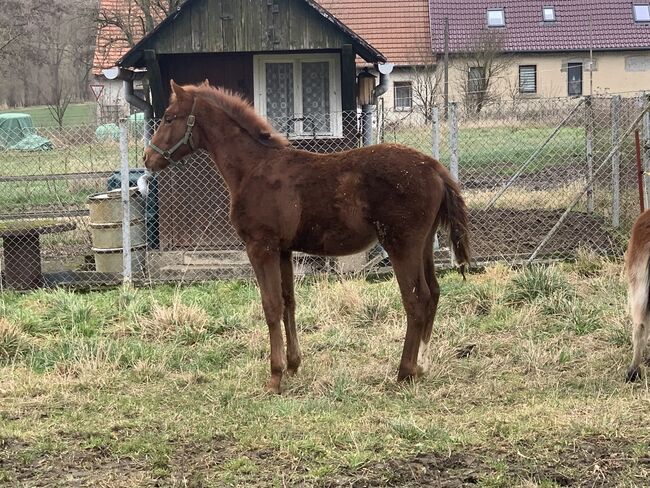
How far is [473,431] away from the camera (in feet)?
14.6

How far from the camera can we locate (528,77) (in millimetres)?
34500

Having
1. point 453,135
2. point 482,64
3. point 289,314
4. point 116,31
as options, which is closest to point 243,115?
point 289,314

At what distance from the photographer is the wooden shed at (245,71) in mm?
10258

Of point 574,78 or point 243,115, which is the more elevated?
point 574,78

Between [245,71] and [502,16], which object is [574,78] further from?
[245,71]

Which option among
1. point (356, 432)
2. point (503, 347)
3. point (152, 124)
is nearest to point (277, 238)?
point (356, 432)

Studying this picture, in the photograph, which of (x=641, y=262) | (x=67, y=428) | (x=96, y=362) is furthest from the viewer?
(x=96, y=362)

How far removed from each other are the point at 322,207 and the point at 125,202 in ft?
13.3

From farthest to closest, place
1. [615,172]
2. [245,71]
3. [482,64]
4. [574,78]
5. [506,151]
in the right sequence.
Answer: [574,78]
[482,64]
[506,151]
[245,71]
[615,172]

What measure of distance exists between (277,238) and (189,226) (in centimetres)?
536

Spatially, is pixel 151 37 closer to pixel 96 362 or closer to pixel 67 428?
pixel 96 362

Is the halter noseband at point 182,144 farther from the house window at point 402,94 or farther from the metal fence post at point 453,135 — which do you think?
the house window at point 402,94

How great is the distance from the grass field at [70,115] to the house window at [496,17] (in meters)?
18.4

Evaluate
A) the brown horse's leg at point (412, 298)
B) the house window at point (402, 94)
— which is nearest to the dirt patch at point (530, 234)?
the brown horse's leg at point (412, 298)
